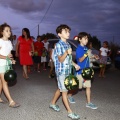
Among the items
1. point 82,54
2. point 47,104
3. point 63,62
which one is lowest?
point 47,104

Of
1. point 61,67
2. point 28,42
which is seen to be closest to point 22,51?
point 28,42

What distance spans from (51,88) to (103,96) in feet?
6.05

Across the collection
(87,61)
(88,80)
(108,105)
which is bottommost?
(108,105)

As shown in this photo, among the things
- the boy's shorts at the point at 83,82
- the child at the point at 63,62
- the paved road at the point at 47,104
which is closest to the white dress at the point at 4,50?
the paved road at the point at 47,104

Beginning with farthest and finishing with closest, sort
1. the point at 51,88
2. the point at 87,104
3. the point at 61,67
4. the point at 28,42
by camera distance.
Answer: the point at 28,42 < the point at 51,88 < the point at 87,104 < the point at 61,67

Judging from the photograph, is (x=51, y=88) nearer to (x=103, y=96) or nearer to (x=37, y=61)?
(x=103, y=96)

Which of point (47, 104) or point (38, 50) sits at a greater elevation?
point (38, 50)

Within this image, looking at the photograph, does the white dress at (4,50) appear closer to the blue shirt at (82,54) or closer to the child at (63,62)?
the child at (63,62)

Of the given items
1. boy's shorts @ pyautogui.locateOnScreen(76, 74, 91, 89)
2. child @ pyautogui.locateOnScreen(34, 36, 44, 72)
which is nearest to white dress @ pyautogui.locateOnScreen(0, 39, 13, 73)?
→ boy's shorts @ pyautogui.locateOnScreen(76, 74, 91, 89)

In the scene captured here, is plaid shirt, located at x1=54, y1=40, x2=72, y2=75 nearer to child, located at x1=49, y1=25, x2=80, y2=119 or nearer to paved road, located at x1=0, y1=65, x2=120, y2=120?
child, located at x1=49, y1=25, x2=80, y2=119

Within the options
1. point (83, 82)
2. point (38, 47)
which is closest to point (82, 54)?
point (83, 82)

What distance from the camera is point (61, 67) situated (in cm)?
518

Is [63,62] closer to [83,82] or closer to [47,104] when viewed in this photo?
[83,82]

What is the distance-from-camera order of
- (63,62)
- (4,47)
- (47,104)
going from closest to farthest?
1. (63,62)
2. (4,47)
3. (47,104)
